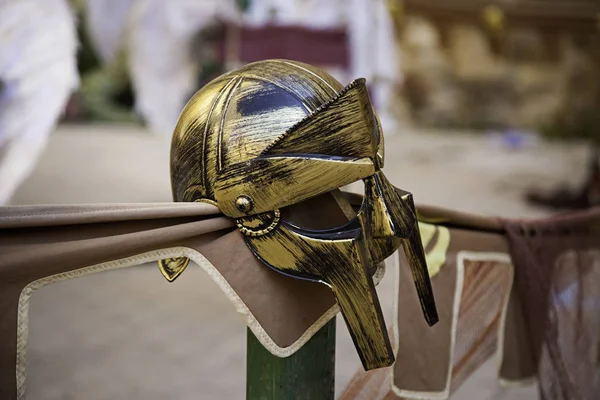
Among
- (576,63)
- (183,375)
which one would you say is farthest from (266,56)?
(576,63)

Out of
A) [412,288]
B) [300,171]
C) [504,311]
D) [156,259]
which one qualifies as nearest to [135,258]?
[156,259]

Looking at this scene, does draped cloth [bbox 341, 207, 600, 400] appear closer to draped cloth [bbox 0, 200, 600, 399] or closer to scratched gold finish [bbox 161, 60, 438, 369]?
draped cloth [bbox 0, 200, 600, 399]

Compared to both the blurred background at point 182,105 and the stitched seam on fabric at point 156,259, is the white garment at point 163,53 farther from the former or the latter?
the stitched seam on fabric at point 156,259

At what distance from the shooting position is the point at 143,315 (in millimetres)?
2604

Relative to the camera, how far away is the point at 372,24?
11.4ft

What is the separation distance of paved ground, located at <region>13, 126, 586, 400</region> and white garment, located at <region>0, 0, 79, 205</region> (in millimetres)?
580

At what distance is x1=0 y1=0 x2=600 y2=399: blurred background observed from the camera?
7.00 feet

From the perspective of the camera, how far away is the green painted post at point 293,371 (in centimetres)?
95

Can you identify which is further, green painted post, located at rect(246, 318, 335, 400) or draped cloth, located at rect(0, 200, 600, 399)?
green painted post, located at rect(246, 318, 335, 400)

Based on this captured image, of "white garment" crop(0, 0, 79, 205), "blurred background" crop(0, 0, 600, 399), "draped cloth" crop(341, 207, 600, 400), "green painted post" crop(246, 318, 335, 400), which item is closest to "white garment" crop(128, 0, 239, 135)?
"blurred background" crop(0, 0, 600, 399)

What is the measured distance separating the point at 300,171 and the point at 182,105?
219 centimetres

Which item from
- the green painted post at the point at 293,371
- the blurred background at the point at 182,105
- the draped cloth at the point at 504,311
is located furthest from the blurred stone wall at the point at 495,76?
the green painted post at the point at 293,371

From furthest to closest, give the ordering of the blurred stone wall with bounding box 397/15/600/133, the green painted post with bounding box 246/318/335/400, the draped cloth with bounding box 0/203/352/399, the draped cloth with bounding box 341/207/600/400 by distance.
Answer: the blurred stone wall with bounding box 397/15/600/133 → the draped cloth with bounding box 341/207/600/400 → the green painted post with bounding box 246/318/335/400 → the draped cloth with bounding box 0/203/352/399

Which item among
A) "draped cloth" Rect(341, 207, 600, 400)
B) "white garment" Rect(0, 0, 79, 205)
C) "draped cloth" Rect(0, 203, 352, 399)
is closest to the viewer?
"draped cloth" Rect(0, 203, 352, 399)
